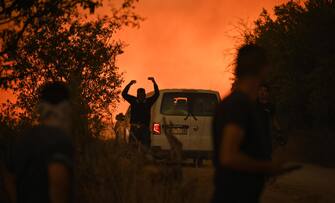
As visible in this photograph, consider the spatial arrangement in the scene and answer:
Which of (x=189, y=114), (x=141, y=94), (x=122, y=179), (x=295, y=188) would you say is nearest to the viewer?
(x=122, y=179)

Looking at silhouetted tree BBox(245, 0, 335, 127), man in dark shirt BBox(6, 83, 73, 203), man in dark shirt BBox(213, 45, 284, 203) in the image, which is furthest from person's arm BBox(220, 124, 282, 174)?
silhouetted tree BBox(245, 0, 335, 127)

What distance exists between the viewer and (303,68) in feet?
105

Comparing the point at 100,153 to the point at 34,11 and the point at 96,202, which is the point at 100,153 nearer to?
the point at 96,202

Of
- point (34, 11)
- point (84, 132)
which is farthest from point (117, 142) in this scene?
point (34, 11)

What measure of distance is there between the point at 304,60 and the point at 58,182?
27380 mm

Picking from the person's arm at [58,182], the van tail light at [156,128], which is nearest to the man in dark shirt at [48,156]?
the person's arm at [58,182]

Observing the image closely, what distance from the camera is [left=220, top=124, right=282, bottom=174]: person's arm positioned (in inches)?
211

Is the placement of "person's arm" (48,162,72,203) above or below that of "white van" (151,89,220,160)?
below

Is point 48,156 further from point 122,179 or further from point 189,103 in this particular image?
point 189,103

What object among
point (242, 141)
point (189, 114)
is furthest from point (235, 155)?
point (189, 114)

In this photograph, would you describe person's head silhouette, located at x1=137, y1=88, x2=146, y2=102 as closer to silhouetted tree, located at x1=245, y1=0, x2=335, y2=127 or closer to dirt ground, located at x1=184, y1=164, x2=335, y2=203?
dirt ground, located at x1=184, y1=164, x2=335, y2=203

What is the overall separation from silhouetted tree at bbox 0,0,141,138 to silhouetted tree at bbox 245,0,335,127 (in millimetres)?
6179

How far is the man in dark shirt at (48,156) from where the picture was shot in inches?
192

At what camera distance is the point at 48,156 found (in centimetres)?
493
